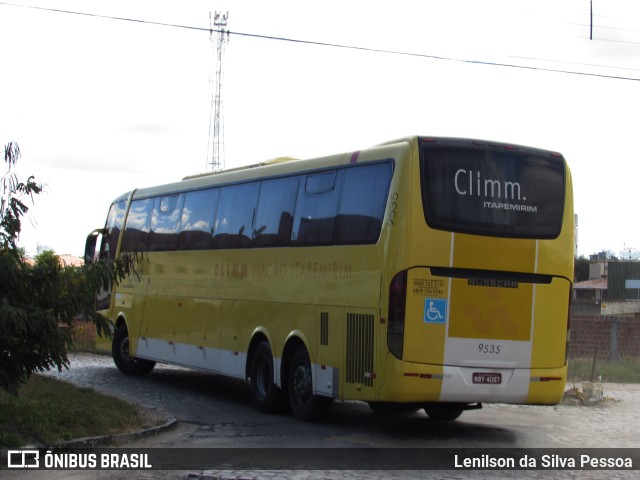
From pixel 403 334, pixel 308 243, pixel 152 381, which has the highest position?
pixel 308 243

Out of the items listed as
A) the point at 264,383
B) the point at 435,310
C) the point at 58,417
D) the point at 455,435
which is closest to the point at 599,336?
the point at 264,383

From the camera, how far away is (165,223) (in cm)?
2062

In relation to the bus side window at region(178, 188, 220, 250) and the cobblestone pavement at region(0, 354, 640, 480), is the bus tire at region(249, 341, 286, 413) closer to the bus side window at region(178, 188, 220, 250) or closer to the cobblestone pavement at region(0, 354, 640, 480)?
the cobblestone pavement at region(0, 354, 640, 480)

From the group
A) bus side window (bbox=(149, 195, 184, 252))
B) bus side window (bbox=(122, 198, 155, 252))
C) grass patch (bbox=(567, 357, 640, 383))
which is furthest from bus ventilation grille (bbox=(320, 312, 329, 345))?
grass patch (bbox=(567, 357, 640, 383))

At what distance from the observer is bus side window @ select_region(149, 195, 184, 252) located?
20.1 m

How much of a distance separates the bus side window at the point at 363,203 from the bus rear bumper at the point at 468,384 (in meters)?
1.80

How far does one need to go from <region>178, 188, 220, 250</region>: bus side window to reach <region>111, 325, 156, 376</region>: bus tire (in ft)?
12.3

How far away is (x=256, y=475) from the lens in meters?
10.2

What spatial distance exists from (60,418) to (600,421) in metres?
8.09

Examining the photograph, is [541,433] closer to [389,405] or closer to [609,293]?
[389,405]

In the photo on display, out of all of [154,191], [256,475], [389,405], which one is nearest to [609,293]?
[154,191]

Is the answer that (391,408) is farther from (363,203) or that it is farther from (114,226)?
(114,226)

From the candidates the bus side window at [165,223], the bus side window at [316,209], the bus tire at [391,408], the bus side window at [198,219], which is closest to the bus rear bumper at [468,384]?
the bus tire at [391,408]

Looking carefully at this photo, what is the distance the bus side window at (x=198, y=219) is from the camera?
60.9 feet
